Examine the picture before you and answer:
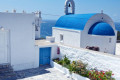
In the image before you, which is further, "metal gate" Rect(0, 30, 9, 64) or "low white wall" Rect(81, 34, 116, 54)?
"low white wall" Rect(81, 34, 116, 54)

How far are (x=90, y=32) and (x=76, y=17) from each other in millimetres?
3633

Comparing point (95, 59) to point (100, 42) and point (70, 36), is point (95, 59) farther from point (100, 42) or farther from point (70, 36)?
point (70, 36)

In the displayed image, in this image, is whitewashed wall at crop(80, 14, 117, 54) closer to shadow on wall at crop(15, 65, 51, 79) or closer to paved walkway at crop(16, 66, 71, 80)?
paved walkway at crop(16, 66, 71, 80)

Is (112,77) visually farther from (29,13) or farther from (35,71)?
(29,13)

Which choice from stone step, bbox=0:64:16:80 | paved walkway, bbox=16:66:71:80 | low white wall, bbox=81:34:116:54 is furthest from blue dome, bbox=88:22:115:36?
stone step, bbox=0:64:16:80

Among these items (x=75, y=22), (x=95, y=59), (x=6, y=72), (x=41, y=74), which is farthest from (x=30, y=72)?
(x=75, y=22)

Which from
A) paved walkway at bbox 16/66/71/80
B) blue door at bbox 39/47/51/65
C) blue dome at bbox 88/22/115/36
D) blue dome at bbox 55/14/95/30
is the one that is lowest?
paved walkway at bbox 16/66/71/80

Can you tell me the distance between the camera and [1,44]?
40.8 feet

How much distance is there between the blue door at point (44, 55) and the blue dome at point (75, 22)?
548 cm

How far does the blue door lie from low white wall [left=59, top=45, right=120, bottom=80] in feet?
6.39

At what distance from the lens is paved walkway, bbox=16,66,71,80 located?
39.3 ft

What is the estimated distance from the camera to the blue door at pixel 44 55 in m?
15.1

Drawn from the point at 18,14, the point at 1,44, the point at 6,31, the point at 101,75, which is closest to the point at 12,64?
the point at 1,44

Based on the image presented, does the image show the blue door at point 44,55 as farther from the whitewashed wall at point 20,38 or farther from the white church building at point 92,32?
the white church building at point 92,32
